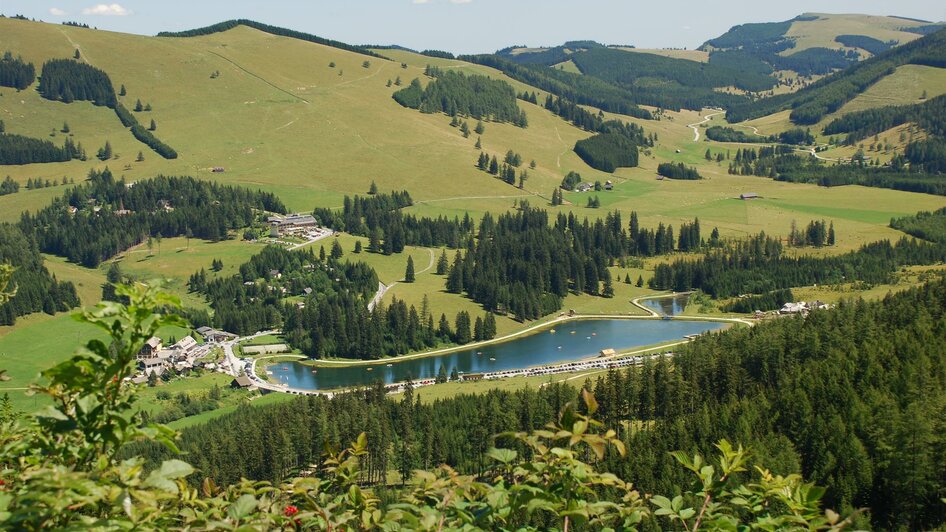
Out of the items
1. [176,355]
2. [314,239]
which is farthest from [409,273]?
[176,355]

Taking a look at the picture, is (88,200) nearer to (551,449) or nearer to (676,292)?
(676,292)

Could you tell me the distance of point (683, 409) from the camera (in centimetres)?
7631

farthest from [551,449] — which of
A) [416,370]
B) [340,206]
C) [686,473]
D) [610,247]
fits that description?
[340,206]

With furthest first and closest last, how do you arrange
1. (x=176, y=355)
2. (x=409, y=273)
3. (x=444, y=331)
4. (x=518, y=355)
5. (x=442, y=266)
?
(x=442, y=266)
(x=409, y=273)
(x=444, y=331)
(x=518, y=355)
(x=176, y=355)

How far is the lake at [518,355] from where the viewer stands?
111375 millimetres

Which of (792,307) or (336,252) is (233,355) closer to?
(336,252)

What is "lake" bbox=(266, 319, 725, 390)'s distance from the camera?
11138 centimetres

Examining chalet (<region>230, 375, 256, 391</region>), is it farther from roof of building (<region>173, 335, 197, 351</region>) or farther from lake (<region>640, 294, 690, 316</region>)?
lake (<region>640, 294, 690, 316</region>)

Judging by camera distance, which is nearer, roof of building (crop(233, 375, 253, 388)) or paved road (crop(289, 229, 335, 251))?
roof of building (crop(233, 375, 253, 388))

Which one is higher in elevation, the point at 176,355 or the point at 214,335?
the point at 176,355

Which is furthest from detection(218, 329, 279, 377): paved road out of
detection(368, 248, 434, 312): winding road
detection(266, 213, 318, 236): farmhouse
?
detection(266, 213, 318, 236): farmhouse

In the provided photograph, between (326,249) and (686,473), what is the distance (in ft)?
376

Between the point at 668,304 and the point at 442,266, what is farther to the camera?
the point at 442,266

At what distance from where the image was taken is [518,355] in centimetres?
11969
